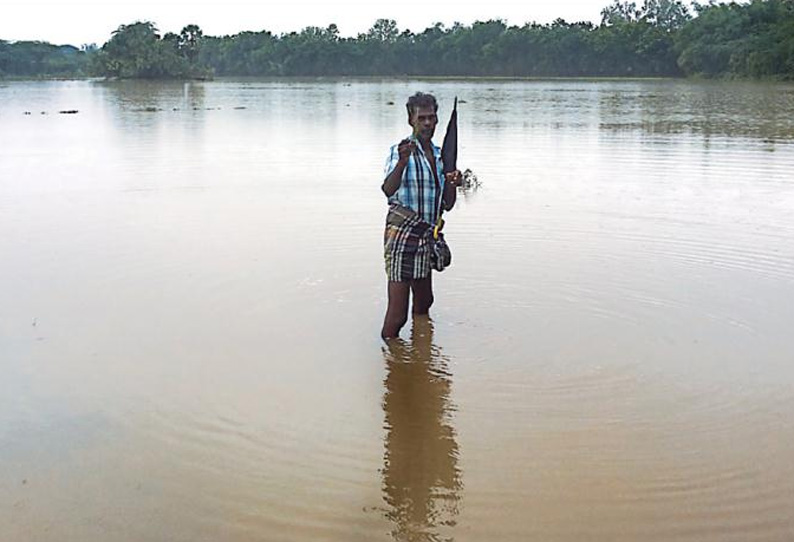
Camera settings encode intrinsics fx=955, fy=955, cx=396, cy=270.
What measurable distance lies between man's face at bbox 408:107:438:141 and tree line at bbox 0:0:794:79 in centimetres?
5830

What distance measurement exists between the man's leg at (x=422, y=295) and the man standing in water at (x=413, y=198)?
1.05ft

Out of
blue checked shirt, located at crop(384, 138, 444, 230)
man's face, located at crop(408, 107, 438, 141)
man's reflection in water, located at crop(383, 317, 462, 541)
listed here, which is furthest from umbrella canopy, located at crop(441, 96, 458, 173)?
man's reflection in water, located at crop(383, 317, 462, 541)

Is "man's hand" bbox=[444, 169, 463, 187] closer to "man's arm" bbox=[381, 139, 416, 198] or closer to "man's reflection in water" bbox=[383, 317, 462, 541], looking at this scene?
"man's arm" bbox=[381, 139, 416, 198]

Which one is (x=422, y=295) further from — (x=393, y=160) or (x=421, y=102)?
(x=421, y=102)

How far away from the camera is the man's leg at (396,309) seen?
5.55 metres

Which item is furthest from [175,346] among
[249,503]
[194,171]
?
[194,171]

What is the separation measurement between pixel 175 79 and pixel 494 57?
34.5 meters

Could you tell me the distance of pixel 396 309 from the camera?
5.61 m

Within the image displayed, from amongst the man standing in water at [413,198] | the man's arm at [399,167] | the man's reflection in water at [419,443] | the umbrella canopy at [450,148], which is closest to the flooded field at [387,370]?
the man's reflection in water at [419,443]

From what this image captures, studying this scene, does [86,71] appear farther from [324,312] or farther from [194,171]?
[324,312]

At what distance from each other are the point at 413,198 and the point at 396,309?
677 millimetres

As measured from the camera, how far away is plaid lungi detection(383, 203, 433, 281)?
5.43m

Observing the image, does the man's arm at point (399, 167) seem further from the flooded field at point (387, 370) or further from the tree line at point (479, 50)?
the tree line at point (479, 50)

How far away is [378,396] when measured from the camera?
4.97m
